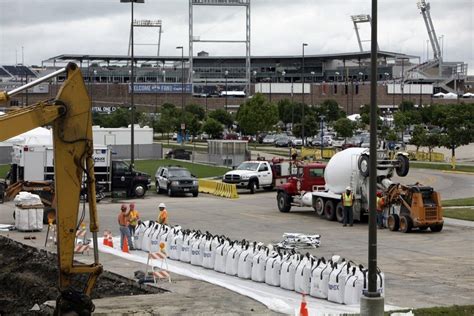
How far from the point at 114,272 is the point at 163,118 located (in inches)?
3199

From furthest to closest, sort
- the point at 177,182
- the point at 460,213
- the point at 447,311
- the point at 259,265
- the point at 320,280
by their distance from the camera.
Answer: the point at 177,182, the point at 460,213, the point at 259,265, the point at 320,280, the point at 447,311

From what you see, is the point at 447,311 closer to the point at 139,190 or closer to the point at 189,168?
the point at 139,190

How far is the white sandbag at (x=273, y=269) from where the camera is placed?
858 inches

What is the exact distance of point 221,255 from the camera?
79.0ft

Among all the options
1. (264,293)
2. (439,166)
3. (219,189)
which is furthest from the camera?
(439,166)

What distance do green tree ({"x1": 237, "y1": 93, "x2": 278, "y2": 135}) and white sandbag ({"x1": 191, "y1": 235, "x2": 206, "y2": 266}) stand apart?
2891 inches

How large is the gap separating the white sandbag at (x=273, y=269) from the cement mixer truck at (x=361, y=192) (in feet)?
39.3

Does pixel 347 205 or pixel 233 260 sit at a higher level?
pixel 347 205

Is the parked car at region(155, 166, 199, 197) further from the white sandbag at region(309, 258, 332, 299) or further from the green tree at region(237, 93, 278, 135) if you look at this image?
the green tree at region(237, 93, 278, 135)

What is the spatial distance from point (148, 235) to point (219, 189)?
76.5 ft

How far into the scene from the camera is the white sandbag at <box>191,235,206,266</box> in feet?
82.0

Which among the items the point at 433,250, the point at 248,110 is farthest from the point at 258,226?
the point at 248,110

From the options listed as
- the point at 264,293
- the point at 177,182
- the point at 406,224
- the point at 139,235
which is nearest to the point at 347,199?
the point at 406,224

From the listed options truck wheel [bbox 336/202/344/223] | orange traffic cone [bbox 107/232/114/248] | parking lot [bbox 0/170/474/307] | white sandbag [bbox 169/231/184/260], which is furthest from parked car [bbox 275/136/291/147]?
white sandbag [bbox 169/231/184/260]
